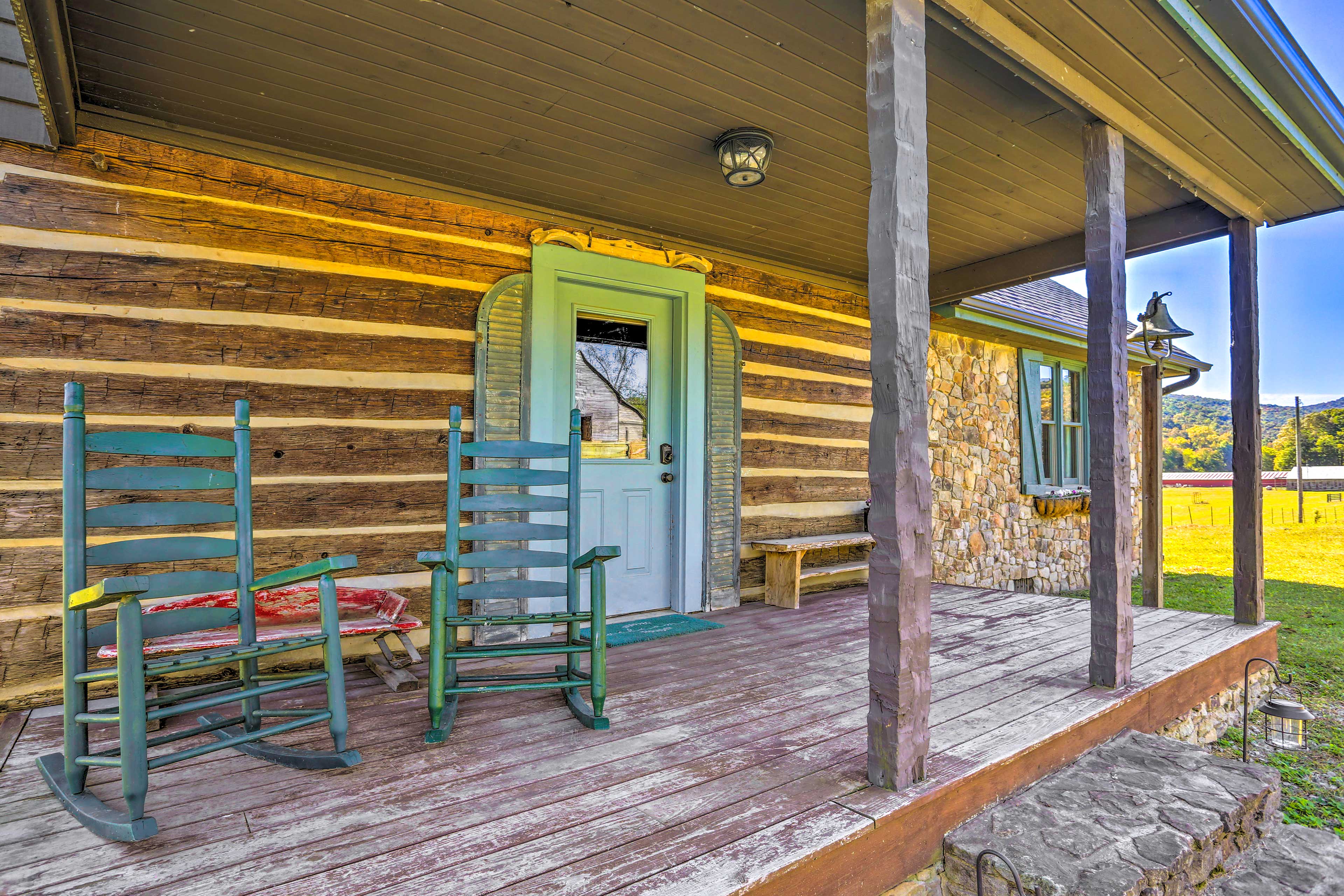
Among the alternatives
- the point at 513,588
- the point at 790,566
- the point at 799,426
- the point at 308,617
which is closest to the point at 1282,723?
the point at 790,566

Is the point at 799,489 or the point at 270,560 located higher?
the point at 799,489

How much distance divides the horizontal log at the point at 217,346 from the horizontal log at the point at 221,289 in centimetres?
8

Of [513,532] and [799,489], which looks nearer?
[513,532]

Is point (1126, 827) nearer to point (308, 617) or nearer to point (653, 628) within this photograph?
point (653, 628)

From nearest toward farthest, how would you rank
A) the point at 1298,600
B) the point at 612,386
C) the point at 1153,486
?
the point at 612,386 < the point at 1153,486 < the point at 1298,600

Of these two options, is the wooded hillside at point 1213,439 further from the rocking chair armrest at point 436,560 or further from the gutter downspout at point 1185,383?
the rocking chair armrest at point 436,560

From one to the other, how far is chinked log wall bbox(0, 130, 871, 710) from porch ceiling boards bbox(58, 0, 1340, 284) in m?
0.24

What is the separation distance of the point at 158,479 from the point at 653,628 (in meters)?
2.29

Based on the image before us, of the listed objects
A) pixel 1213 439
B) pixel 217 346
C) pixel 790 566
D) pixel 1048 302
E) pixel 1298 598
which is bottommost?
pixel 1298 598

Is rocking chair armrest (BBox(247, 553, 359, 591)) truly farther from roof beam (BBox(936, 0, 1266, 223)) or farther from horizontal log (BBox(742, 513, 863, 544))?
horizontal log (BBox(742, 513, 863, 544))

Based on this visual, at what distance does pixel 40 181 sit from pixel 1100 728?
428 centimetres

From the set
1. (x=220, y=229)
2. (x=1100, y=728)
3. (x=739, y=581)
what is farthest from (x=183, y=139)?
(x=1100, y=728)

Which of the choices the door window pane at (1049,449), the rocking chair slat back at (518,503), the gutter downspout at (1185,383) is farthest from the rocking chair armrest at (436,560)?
the gutter downspout at (1185,383)

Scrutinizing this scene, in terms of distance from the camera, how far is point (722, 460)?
400cm
